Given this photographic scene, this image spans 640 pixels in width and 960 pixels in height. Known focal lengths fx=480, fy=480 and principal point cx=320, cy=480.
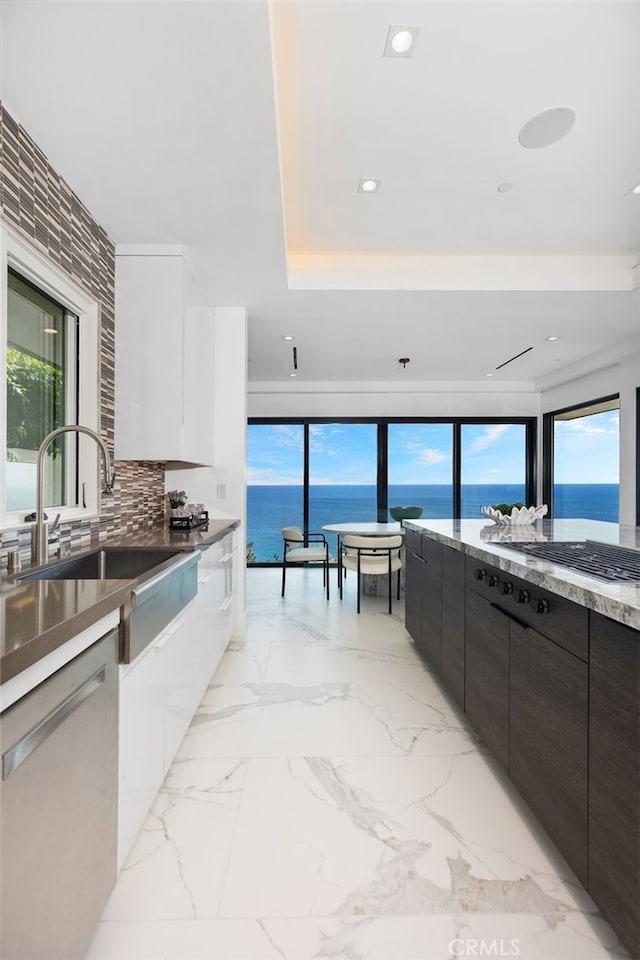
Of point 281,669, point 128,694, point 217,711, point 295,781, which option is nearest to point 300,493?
point 281,669

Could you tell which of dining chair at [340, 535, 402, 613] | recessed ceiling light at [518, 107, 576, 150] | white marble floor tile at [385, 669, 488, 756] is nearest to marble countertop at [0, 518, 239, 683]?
white marble floor tile at [385, 669, 488, 756]

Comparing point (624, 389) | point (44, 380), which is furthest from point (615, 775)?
point (624, 389)

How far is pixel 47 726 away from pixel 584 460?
22.2 feet

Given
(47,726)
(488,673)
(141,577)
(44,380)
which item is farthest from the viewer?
(44,380)

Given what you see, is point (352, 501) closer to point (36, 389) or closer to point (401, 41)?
point (36, 389)

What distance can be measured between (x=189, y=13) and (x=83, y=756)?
1939 mm

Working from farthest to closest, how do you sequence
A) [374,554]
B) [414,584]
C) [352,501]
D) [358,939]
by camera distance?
[352,501], [374,554], [414,584], [358,939]

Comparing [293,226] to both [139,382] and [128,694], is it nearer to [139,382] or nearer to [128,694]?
[139,382]

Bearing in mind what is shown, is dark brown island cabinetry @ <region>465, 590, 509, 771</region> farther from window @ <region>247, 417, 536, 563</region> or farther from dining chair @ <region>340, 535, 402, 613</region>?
window @ <region>247, 417, 536, 563</region>

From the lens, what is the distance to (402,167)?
238 centimetres

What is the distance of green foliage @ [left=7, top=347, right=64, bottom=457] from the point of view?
1.90 m

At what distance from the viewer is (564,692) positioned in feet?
4.33

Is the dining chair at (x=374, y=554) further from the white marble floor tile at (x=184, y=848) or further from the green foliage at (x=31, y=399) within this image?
the green foliage at (x=31, y=399)

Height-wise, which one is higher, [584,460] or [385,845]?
[584,460]
